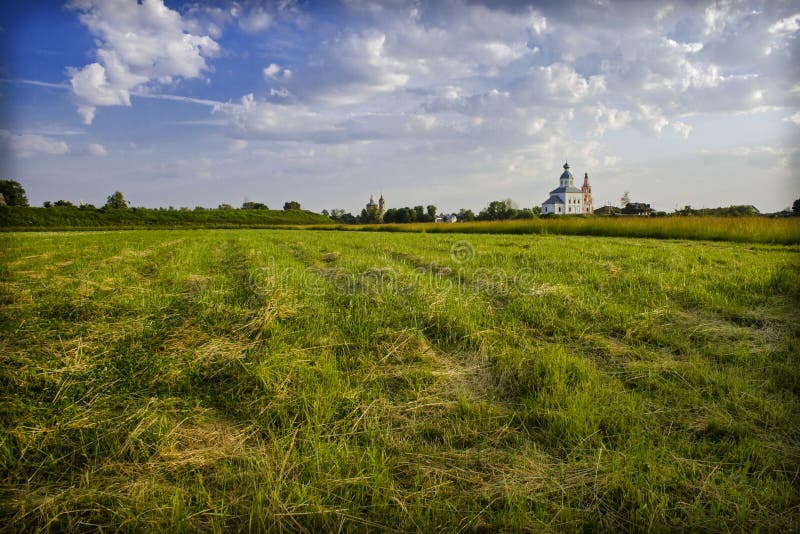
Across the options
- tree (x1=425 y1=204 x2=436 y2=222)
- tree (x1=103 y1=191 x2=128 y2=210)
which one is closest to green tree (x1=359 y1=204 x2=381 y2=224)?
tree (x1=425 y1=204 x2=436 y2=222)

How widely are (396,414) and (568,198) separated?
508ft

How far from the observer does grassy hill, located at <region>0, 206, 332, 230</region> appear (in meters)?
48.2

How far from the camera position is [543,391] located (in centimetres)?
267

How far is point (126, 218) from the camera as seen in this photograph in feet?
188

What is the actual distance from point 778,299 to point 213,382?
707 centimetres

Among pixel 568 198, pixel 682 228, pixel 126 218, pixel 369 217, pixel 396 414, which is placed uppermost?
pixel 568 198

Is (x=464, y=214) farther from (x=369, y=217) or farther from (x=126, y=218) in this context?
(x=126, y=218)

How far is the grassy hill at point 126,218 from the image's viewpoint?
48.2 metres

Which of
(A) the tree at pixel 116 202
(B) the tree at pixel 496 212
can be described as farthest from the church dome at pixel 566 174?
(A) the tree at pixel 116 202

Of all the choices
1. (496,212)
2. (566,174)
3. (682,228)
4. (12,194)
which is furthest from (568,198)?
(12,194)

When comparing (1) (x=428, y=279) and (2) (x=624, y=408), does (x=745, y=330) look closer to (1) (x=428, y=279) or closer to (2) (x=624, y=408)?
(2) (x=624, y=408)

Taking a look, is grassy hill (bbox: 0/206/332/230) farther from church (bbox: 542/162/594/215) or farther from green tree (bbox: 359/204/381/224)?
church (bbox: 542/162/594/215)

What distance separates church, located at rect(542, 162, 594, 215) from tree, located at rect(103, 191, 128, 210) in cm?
12777

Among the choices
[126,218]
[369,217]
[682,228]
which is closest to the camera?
[682,228]
